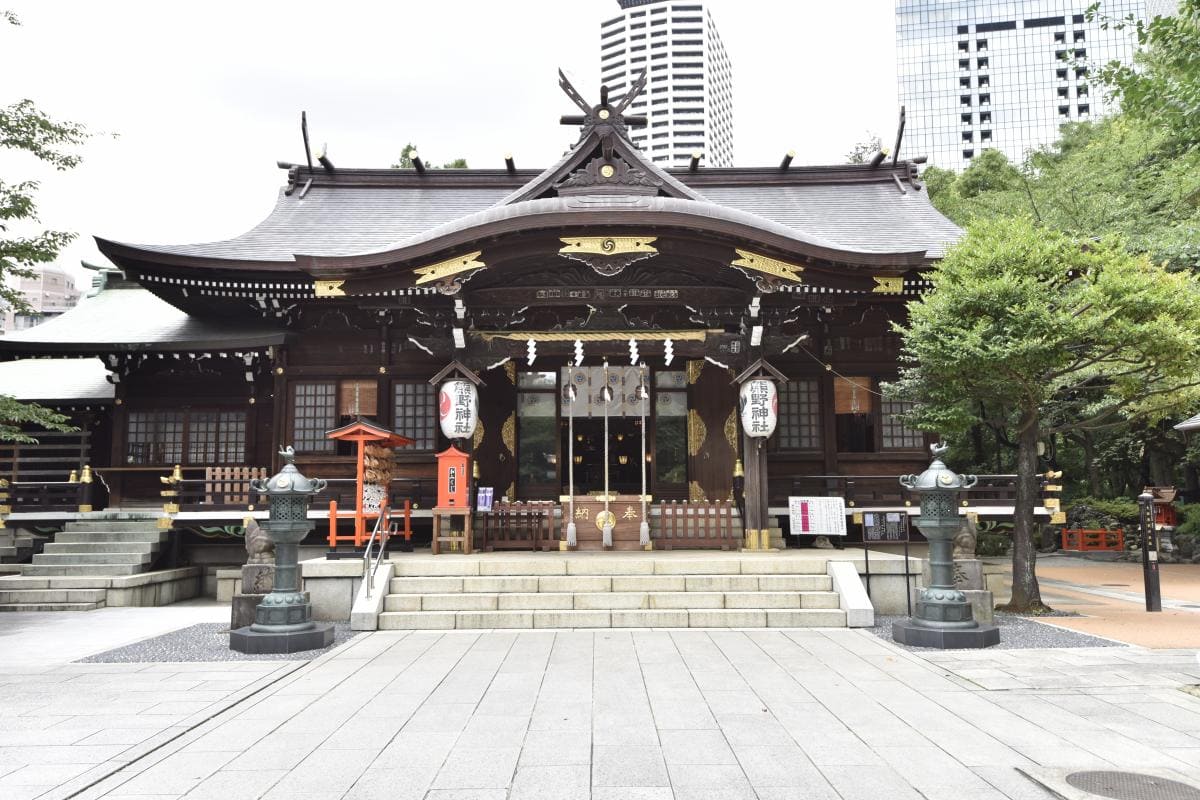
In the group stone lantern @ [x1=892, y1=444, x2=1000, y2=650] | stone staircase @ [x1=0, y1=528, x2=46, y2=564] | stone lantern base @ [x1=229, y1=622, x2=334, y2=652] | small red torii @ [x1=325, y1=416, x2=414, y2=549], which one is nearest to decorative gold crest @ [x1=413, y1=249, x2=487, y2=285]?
small red torii @ [x1=325, y1=416, x2=414, y2=549]

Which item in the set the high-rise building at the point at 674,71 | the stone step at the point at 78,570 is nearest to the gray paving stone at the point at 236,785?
the stone step at the point at 78,570

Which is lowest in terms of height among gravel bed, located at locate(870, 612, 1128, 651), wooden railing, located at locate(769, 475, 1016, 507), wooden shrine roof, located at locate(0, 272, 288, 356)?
gravel bed, located at locate(870, 612, 1128, 651)

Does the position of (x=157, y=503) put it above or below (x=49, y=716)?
above

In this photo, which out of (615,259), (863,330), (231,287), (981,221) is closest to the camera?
(981,221)

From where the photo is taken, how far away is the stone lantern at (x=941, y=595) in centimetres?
869

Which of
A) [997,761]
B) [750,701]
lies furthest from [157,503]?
[997,761]

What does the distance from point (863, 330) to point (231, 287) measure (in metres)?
12.4

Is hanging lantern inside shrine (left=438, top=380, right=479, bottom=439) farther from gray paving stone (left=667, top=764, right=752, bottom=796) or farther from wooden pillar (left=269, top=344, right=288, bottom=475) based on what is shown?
gray paving stone (left=667, top=764, right=752, bottom=796)

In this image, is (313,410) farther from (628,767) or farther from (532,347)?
(628,767)

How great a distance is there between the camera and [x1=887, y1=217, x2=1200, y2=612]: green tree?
1012 cm

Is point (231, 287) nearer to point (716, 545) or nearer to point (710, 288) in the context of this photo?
point (710, 288)

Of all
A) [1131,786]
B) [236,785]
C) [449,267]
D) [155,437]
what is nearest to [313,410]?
[155,437]

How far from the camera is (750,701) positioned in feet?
21.3

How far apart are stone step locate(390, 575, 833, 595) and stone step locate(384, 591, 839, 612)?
0.80 ft
